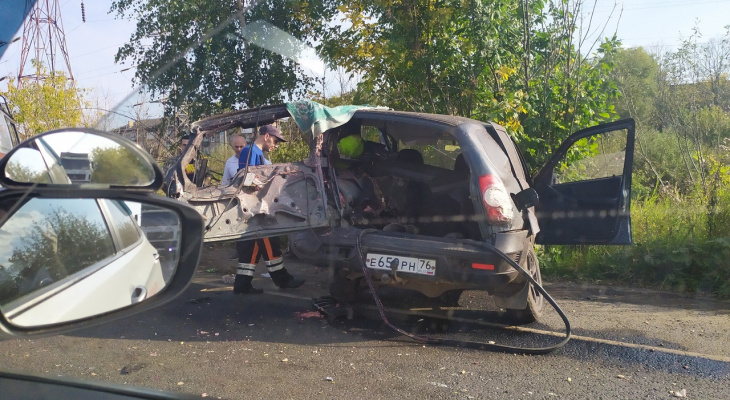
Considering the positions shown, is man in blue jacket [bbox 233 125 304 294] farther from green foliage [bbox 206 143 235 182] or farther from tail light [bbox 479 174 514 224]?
tail light [bbox 479 174 514 224]

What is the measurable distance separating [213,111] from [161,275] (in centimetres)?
936

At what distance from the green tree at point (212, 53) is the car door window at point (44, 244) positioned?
886 cm

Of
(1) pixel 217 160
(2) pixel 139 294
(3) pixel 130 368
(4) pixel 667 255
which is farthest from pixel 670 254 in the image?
(2) pixel 139 294

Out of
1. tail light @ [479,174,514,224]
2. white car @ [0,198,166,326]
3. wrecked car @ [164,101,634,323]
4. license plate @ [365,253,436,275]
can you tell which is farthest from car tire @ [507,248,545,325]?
white car @ [0,198,166,326]

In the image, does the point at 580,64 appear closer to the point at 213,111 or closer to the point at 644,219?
the point at 644,219

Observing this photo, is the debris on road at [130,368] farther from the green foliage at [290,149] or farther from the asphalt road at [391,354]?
the green foliage at [290,149]

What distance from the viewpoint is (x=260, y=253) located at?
670cm

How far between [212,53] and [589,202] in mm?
7158

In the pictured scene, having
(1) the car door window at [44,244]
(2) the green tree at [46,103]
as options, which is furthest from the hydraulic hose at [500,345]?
(2) the green tree at [46,103]

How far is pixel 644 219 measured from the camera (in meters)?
7.91

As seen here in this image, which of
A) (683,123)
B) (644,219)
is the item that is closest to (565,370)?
(644,219)

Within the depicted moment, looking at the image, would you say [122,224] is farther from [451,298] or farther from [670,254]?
[670,254]

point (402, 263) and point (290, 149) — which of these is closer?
point (402, 263)

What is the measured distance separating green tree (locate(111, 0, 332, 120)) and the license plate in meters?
6.44
